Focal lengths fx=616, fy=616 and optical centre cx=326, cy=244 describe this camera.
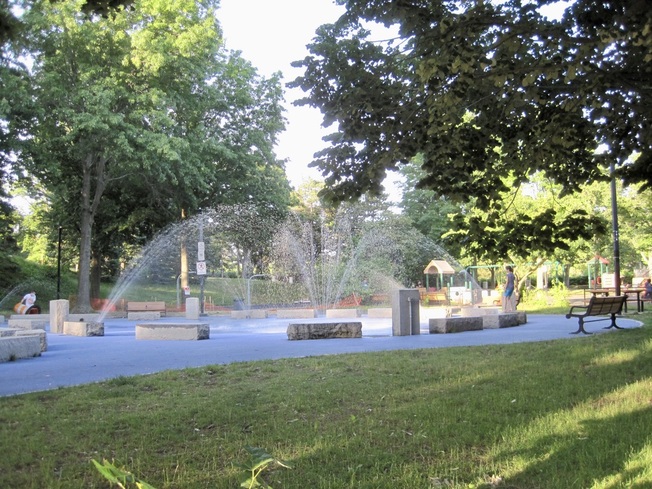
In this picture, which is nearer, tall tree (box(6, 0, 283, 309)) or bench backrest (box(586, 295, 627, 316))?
bench backrest (box(586, 295, 627, 316))

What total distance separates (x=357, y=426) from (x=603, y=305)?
362 inches

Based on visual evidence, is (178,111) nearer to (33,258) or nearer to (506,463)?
(33,258)

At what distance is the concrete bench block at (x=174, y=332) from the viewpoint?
13.1 m

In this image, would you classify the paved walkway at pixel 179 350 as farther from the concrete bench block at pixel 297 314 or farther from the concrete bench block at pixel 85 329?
the concrete bench block at pixel 297 314

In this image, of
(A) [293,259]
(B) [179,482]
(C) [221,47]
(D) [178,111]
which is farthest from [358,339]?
(A) [293,259]

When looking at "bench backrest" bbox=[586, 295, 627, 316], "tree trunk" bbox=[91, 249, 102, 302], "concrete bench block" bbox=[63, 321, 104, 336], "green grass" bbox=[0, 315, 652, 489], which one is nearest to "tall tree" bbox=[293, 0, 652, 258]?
"green grass" bbox=[0, 315, 652, 489]

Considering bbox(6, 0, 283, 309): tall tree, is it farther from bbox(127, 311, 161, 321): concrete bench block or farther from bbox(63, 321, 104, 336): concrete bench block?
bbox(63, 321, 104, 336): concrete bench block

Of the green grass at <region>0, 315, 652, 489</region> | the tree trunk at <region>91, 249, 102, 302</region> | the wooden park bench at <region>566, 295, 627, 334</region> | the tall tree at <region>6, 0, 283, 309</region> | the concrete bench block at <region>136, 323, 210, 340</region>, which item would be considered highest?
the tall tree at <region>6, 0, 283, 309</region>

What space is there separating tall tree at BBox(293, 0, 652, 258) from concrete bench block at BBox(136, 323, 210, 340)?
7.26m

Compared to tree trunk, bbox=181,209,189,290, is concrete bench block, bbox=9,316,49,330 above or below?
below

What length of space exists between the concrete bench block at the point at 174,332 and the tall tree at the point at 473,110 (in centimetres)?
726

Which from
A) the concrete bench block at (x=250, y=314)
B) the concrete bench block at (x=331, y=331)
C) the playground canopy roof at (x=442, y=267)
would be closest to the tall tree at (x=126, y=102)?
the concrete bench block at (x=250, y=314)

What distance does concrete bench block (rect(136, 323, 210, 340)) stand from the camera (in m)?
13.1

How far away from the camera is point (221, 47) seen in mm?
29453
